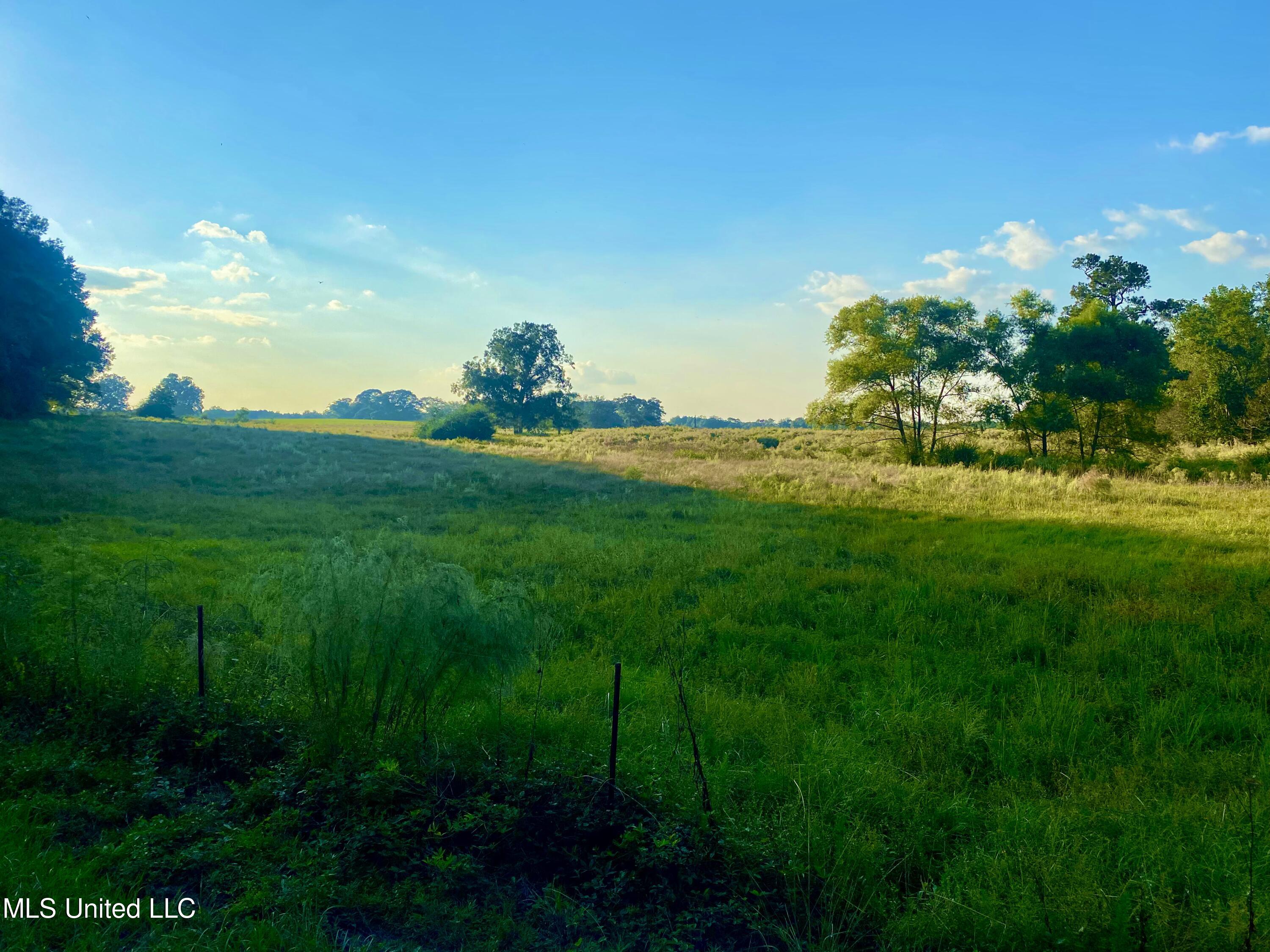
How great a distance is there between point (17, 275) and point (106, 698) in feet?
114

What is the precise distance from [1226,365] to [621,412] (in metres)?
98.2

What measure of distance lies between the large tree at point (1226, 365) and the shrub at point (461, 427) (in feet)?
169

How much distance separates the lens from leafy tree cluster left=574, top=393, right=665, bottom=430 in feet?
395

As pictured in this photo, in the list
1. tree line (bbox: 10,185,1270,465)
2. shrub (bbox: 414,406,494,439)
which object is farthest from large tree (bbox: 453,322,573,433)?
tree line (bbox: 10,185,1270,465)

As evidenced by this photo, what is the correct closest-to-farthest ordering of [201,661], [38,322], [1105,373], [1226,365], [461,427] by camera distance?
1. [201,661]
2. [1105,373]
3. [38,322]
4. [1226,365]
5. [461,427]

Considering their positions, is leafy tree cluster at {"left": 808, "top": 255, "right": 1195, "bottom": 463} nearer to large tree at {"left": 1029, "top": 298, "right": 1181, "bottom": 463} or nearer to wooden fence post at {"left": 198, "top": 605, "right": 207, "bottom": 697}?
large tree at {"left": 1029, "top": 298, "right": 1181, "bottom": 463}

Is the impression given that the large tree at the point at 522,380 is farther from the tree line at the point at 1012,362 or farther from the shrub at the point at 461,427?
the tree line at the point at 1012,362

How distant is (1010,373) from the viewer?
101ft

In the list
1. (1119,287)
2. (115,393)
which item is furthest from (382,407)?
(1119,287)

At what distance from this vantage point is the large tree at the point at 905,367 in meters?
33.2

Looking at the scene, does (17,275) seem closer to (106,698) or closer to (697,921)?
(106,698)

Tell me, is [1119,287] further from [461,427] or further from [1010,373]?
[461,427]

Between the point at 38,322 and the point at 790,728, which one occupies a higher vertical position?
the point at 38,322

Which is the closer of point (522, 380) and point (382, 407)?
point (522, 380)
